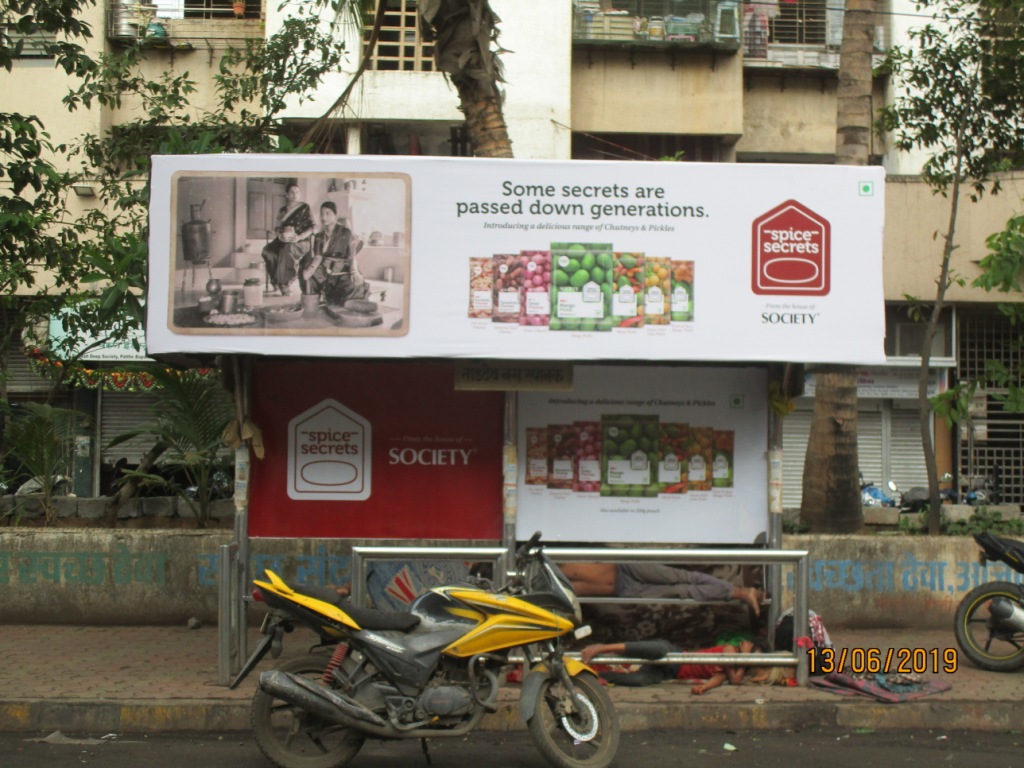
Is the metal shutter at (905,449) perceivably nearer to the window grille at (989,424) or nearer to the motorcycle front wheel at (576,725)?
the window grille at (989,424)

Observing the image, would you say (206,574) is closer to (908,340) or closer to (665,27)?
(665,27)

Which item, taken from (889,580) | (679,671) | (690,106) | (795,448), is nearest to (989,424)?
(795,448)

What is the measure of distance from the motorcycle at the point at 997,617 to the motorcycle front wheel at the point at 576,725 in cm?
333

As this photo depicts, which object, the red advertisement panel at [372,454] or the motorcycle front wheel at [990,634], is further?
the motorcycle front wheel at [990,634]

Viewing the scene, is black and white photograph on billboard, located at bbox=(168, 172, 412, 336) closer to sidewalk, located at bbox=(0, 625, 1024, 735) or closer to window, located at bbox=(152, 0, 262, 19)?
sidewalk, located at bbox=(0, 625, 1024, 735)

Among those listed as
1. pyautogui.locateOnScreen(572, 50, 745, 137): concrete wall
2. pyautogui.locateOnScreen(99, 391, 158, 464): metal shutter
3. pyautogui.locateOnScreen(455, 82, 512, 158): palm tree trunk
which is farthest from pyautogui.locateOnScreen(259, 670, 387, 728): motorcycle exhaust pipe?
pyautogui.locateOnScreen(99, 391, 158, 464): metal shutter

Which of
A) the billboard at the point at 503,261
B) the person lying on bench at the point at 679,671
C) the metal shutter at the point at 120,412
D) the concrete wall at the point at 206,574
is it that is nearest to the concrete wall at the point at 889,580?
the concrete wall at the point at 206,574

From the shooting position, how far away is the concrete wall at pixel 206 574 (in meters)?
8.74

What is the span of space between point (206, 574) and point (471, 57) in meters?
4.55

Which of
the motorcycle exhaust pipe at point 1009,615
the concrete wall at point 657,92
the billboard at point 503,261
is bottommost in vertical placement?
the motorcycle exhaust pipe at point 1009,615

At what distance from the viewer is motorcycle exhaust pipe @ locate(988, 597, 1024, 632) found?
754 cm

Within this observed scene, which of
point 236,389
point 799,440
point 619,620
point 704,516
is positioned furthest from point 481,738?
point 799,440

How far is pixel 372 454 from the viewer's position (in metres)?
7.47
